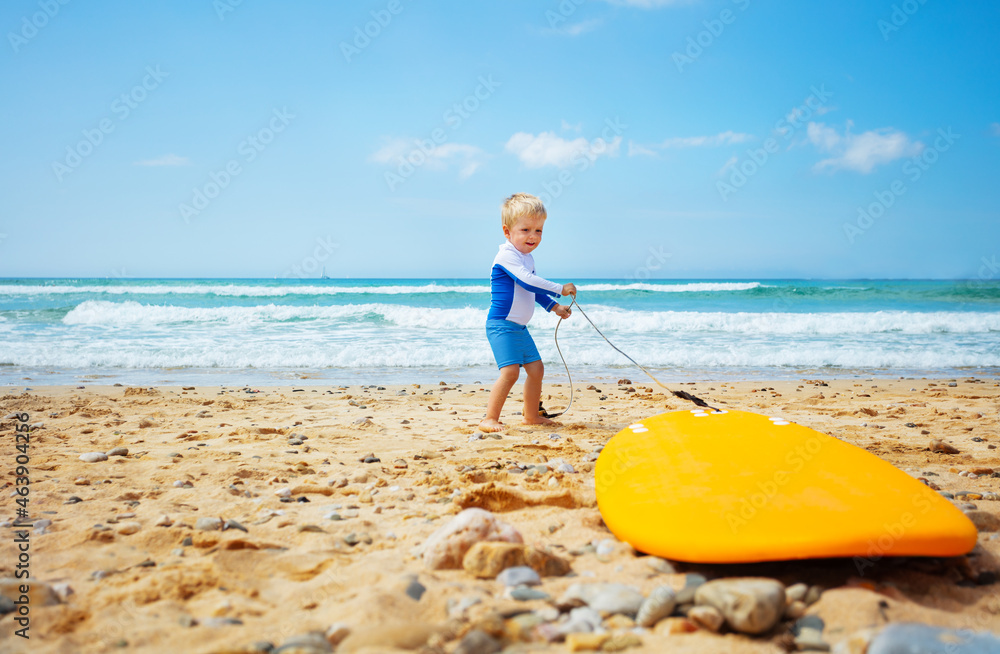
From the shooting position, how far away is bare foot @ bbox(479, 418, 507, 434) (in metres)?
4.43

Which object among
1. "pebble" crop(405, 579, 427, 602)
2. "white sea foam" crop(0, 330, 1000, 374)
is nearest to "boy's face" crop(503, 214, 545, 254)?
"pebble" crop(405, 579, 427, 602)

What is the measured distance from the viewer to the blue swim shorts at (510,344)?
14.7 ft

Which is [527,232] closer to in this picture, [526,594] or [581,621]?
[526,594]

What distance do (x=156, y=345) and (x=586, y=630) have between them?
9.74 meters

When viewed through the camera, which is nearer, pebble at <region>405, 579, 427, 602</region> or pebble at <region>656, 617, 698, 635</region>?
pebble at <region>656, 617, 698, 635</region>

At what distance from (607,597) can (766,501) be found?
0.61 m

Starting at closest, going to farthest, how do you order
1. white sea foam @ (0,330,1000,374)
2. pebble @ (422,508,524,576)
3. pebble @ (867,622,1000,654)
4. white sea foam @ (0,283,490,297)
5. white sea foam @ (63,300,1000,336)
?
1. pebble @ (867,622,1000,654)
2. pebble @ (422,508,524,576)
3. white sea foam @ (0,330,1000,374)
4. white sea foam @ (63,300,1000,336)
5. white sea foam @ (0,283,490,297)

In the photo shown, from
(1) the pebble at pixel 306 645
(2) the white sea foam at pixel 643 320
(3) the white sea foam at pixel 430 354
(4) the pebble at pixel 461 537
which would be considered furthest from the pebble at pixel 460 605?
(2) the white sea foam at pixel 643 320

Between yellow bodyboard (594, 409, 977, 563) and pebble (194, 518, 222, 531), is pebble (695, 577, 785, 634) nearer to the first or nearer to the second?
yellow bodyboard (594, 409, 977, 563)

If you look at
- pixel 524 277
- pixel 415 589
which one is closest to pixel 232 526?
pixel 415 589

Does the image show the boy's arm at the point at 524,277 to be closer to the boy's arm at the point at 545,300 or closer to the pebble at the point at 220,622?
the boy's arm at the point at 545,300

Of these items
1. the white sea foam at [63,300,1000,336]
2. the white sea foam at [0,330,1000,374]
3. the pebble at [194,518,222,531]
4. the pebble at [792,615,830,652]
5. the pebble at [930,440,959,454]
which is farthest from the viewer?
the white sea foam at [63,300,1000,336]

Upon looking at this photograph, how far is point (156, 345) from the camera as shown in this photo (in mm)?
9469

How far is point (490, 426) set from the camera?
447 centimetres
